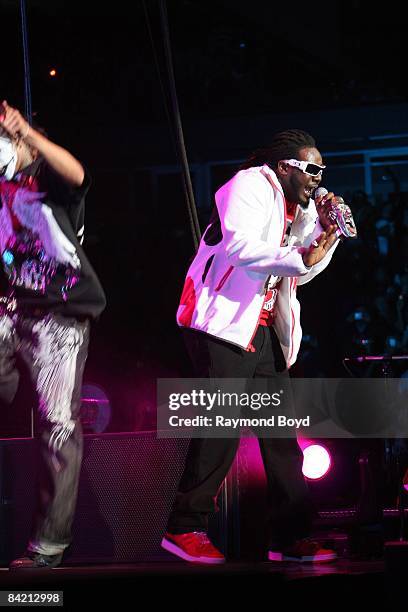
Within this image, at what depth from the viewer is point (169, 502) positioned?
3.57 metres

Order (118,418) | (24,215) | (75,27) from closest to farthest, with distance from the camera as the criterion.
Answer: (24,215) → (118,418) → (75,27)

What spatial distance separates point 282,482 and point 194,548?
→ 38 cm

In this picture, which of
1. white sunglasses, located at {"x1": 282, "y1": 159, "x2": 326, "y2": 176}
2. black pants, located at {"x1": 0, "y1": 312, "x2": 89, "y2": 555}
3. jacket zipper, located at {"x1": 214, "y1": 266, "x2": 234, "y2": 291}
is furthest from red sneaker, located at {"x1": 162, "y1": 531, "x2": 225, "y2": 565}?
white sunglasses, located at {"x1": 282, "y1": 159, "x2": 326, "y2": 176}

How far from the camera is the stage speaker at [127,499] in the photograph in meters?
3.54

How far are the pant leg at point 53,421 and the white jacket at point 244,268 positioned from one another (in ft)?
1.71

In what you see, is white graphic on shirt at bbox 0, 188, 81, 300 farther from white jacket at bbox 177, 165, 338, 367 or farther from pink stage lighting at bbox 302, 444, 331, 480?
pink stage lighting at bbox 302, 444, 331, 480

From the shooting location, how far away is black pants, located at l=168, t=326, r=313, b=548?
3207 mm

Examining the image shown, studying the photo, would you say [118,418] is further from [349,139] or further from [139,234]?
[349,139]

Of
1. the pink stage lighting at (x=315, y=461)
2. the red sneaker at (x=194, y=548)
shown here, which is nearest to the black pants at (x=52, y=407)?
the red sneaker at (x=194, y=548)

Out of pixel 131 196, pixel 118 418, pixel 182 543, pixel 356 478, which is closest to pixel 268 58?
pixel 131 196

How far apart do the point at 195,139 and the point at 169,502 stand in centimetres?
693

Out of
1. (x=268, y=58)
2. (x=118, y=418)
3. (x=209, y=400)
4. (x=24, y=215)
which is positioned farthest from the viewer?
(x=268, y=58)

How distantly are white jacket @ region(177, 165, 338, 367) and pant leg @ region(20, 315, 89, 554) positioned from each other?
20.6 inches

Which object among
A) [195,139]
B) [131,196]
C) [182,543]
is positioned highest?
[195,139]
